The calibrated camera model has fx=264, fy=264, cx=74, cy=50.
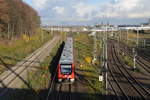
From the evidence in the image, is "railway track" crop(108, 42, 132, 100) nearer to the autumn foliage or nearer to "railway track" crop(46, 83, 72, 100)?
"railway track" crop(46, 83, 72, 100)

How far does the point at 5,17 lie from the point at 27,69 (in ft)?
66.7

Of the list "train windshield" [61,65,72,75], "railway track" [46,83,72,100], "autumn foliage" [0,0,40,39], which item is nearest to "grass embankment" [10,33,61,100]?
"railway track" [46,83,72,100]

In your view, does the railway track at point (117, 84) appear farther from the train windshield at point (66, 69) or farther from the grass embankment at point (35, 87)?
the grass embankment at point (35, 87)

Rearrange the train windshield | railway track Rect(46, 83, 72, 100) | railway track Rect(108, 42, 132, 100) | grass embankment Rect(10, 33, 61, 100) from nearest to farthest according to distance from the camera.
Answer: grass embankment Rect(10, 33, 61, 100) < railway track Rect(46, 83, 72, 100) < railway track Rect(108, 42, 132, 100) < the train windshield

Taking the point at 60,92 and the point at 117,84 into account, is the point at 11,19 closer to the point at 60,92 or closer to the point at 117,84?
the point at 117,84

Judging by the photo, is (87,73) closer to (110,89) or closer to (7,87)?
(110,89)

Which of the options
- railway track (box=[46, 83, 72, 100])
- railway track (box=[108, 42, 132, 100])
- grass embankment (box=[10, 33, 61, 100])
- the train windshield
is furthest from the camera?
the train windshield

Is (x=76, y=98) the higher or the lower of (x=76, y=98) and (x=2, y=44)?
the lower

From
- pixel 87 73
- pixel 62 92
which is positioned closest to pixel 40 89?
pixel 62 92

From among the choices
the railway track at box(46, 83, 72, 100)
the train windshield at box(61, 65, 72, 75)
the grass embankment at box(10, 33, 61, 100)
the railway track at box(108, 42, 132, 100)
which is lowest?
the railway track at box(108, 42, 132, 100)

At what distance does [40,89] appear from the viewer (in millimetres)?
24875

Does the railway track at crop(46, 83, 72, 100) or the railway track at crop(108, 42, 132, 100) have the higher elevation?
the railway track at crop(46, 83, 72, 100)

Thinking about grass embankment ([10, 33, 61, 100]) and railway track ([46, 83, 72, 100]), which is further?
railway track ([46, 83, 72, 100])

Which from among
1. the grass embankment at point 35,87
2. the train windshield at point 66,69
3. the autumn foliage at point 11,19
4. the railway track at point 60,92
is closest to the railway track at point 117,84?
the railway track at point 60,92
